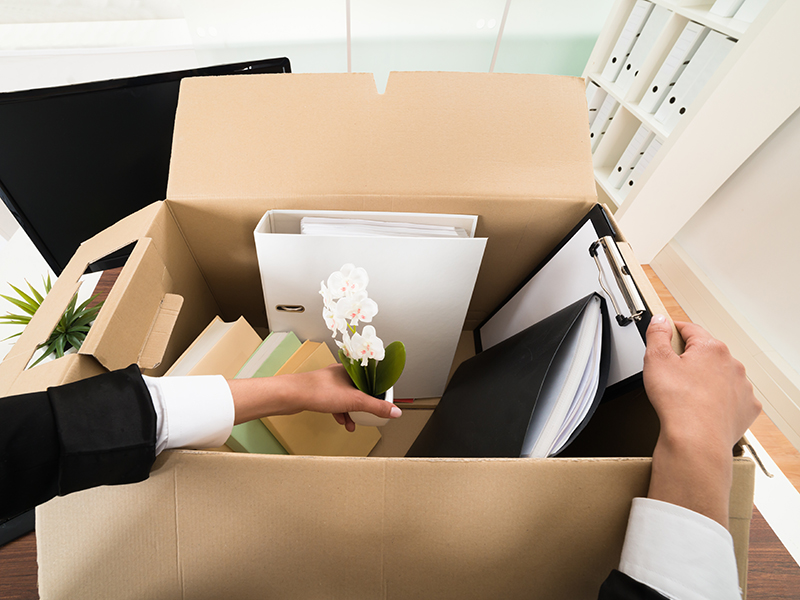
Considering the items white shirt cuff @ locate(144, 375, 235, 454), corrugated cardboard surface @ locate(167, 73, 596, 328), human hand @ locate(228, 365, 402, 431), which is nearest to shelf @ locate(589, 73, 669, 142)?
corrugated cardboard surface @ locate(167, 73, 596, 328)

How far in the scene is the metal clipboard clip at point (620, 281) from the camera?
1.43ft

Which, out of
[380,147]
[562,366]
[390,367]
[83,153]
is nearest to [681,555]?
[562,366]

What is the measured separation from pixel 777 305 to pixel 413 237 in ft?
4.95

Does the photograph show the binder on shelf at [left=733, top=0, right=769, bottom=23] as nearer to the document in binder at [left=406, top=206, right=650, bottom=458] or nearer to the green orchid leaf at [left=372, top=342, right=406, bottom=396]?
the document in binder at [left=406, top=206, right=650, bottom=458]

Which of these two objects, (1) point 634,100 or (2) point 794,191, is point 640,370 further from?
(1) point 634,100

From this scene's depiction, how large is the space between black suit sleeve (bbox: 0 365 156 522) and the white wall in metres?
1.80

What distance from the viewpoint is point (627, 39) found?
5.61 ft

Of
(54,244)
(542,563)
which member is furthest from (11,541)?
(542,563)

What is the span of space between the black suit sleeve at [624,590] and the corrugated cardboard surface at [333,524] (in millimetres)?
34

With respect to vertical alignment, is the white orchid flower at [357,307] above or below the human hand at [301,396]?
above

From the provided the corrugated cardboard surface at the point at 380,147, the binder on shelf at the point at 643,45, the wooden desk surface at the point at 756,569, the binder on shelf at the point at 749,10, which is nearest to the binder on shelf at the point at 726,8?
the binder on shelf at the point at 749,10

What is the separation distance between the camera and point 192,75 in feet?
2.14

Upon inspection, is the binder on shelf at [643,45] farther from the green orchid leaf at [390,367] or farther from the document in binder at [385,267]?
the green orchid leaf at [390,367]

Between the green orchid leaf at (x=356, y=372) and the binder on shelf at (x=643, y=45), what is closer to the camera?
the green orchid leaf at (x=356, y=372)
